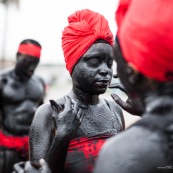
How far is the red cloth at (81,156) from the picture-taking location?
2932 mm

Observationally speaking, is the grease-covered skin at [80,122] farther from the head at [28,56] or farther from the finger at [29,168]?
the head at [28,56]

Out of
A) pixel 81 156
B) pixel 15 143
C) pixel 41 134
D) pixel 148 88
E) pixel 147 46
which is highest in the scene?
pixel 147 46

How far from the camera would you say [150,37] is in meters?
1.68

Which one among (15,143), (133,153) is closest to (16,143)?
(15,143)

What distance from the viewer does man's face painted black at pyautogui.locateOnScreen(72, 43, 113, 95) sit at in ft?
10.2

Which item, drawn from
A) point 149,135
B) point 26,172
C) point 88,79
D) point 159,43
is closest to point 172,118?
point 149,135

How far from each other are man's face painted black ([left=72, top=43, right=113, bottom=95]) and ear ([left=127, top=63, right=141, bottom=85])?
4.12 ft

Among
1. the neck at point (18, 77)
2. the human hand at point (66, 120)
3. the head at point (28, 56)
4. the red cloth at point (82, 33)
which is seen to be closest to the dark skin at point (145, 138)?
the human hand at point (66, 120)

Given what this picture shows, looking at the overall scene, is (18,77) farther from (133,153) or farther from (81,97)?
(133,153)

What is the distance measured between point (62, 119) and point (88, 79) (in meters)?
0.41

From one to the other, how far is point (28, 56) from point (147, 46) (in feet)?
17.9

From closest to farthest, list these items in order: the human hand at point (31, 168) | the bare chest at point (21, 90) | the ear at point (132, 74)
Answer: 1. the ear at point (132, 74)
2. the human hand at point (31, 168)
3. the bare chest at point (21, 90)

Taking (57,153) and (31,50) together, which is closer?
(57,153)

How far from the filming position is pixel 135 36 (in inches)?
67.8
